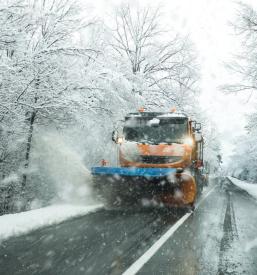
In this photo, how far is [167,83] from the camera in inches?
851

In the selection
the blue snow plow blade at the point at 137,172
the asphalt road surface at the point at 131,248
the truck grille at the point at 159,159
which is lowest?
the asphalt road surface at the point at 131,248

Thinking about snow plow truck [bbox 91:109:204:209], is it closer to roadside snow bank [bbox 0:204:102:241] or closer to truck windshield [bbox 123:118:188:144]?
truck windshield [bbox 123:118:188:144]

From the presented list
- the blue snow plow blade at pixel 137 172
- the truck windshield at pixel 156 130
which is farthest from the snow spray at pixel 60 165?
the truck windshield at pixel 156 130

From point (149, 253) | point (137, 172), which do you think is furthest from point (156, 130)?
point (149, 253)

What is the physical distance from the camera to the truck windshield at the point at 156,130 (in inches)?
457

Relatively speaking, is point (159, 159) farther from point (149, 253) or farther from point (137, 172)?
point (149, 253)

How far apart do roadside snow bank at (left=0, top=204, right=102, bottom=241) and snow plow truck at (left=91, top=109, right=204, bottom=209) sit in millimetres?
1446

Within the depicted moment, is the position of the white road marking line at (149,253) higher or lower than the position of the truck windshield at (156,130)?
lower

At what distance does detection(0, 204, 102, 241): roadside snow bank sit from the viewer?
6.59 meters

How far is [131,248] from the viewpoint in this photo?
5.99 metres

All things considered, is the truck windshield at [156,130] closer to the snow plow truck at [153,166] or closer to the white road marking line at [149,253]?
the snow plow truck at [153,166]

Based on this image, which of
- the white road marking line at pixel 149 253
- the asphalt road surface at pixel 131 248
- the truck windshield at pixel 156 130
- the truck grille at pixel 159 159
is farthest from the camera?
the truck windshield at pixel 156 130

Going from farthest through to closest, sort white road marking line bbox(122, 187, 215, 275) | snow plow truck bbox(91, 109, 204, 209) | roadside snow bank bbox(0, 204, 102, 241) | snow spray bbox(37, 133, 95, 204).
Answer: snow spray bbox(37, 133, 95, 204) < snow plow truck bbox(91, 109, 204, 209) < roadside snow bank bbox(0, 204, 102, 241) < white road marking line bbox(122, 187, 215, 275)

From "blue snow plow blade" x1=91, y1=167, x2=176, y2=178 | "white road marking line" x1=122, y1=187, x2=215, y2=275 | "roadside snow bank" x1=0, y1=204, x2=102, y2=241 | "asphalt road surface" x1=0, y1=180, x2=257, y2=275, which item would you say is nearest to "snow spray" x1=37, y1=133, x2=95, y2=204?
"blue snow plow blade" x1=91, y1=167, x2=176, y2=178
